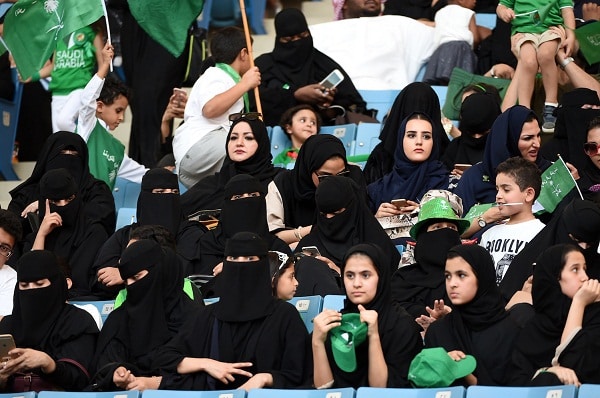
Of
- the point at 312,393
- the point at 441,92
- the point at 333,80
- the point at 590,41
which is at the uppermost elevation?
the point at 590,41

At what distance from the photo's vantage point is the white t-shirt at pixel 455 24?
11.6m

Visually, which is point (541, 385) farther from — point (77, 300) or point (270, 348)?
point (77, 300)

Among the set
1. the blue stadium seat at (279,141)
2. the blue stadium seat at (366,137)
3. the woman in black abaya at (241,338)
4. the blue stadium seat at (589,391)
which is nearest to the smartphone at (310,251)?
the woman in black abaya at (241,338)

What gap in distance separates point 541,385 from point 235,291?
1448mm

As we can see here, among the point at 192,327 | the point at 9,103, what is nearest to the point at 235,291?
the point at 192,327

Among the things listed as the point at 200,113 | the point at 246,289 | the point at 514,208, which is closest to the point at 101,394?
the point at 246,289

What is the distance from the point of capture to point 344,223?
872 centimetres

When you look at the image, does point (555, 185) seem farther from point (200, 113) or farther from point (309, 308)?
point (200, 113)

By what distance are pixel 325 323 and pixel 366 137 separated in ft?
12.3

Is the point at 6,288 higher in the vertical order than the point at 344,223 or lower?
lower

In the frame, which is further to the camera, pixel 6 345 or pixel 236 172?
pixel 236 172

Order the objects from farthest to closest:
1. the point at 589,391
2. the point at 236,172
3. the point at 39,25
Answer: the point at 39,25 < the point at 236,172 < the point at 589,391

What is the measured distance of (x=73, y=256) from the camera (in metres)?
9.46

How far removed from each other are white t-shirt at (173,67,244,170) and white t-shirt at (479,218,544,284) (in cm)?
245
